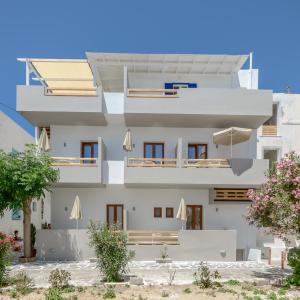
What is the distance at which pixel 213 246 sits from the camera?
18031 millimetres

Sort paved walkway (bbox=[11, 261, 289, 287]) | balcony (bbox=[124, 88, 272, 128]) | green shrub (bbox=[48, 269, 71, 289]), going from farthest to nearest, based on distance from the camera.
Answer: balcony (bbox=[124, 88, 272, 128])
paved walkway (bbox=[11, 261, 289, 287])
green shrub (bbox=[48, 269, 71, 289])

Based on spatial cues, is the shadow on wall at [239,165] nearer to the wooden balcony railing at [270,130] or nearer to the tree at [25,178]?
the wooden balcony railing at [270,130]

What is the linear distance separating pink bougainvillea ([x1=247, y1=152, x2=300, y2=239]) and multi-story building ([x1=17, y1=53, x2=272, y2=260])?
17.0 feet

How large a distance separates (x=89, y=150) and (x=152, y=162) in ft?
13.8

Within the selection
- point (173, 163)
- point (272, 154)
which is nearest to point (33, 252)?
point (173, 163)

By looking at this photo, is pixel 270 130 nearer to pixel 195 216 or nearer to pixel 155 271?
pixel 195 216

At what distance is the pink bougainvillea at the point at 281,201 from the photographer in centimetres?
1226

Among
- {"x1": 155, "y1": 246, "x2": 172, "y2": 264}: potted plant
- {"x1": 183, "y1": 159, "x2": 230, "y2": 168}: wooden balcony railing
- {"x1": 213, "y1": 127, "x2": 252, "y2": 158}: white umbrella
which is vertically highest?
{"x1": 213, "y1": 127, "x2": 252, "y2": 158}: white umbrella

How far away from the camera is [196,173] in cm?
1859

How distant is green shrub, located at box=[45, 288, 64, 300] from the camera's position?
33.7 ft

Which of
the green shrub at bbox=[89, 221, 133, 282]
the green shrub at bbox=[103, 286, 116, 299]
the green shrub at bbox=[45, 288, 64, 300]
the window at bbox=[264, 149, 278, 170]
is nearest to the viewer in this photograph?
the green shrub at bbox=[45, 288, 64, 300]

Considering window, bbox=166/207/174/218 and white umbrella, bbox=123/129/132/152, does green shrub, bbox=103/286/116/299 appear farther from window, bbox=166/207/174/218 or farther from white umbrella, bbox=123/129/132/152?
window, bbox=166/207/174/218

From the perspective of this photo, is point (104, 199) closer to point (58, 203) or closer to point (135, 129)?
point (58, 203)

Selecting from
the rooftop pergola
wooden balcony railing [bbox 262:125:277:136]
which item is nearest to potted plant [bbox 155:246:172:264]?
the rooftop pergola
